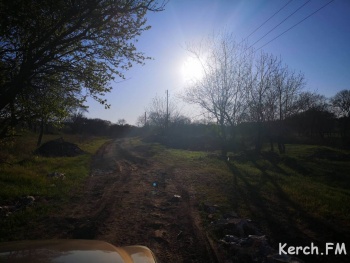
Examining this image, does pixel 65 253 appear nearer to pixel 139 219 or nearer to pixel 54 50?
pixel 139 219

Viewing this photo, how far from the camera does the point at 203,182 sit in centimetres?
1205

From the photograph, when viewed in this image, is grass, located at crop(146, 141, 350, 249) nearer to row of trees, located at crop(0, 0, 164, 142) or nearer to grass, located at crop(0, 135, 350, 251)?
grass, located at crop(0, 135, 350, 251)

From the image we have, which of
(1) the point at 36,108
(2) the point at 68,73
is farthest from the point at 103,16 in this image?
(1) the point at 36,108

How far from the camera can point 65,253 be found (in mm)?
2488

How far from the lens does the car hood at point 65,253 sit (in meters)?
2.31

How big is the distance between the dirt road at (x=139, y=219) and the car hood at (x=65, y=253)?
230 centimetres

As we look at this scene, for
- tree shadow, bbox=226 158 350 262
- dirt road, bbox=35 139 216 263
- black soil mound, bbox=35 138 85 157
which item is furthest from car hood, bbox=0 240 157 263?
black soil mound, bbox=35 138 85 157

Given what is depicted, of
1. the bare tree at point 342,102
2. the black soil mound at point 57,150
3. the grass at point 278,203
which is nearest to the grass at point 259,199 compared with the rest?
the grass at point 278,203

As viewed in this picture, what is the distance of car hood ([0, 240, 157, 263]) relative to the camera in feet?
7.59

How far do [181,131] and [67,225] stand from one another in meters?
48.6

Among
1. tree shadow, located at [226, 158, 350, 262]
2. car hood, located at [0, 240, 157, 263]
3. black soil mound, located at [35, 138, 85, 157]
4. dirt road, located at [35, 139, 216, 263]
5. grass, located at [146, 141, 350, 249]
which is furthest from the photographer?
black soil mound, located at [35, 138, 85, 157]

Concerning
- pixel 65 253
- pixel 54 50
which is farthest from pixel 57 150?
pixel 65 253

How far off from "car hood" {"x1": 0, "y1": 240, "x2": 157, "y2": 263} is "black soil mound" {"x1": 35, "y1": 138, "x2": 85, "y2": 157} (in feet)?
65.7

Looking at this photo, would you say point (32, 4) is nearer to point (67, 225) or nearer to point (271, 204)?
point (67, 225)
